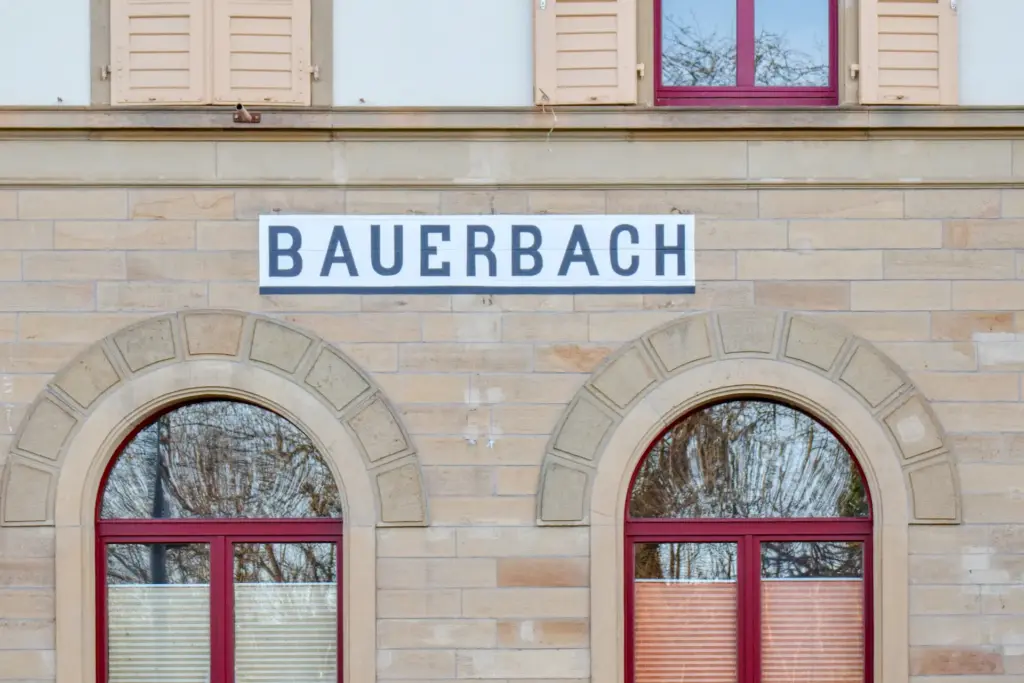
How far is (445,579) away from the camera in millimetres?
8539

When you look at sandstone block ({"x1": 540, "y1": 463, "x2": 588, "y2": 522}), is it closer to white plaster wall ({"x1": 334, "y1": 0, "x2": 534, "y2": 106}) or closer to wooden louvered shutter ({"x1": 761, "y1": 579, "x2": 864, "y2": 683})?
wooden louvered shutter ({"x1": 761, "y1": 579, "x2": 864, "y2": 683})

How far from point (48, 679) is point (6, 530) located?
1065 mm

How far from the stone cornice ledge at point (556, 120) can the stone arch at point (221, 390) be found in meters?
1.37

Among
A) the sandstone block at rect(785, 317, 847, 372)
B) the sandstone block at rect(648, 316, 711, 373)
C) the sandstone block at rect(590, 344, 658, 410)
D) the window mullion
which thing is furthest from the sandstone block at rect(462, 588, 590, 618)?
the window mullion

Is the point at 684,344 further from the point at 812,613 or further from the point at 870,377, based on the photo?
the point at 812,613

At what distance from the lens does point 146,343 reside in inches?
337

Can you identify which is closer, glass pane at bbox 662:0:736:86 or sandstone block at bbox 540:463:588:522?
sandstone block at bbox 540:463:588:522

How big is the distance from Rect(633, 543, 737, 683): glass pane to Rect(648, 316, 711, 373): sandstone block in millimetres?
1328

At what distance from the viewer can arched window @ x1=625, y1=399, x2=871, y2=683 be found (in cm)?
871

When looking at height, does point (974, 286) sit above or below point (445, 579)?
above

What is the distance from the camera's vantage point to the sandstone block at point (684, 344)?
28.1ft

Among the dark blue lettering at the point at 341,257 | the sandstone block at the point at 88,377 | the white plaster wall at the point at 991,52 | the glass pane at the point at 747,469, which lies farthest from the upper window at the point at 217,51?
the white plaster wall at the point at 991,52

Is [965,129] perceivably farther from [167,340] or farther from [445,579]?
[167,340]

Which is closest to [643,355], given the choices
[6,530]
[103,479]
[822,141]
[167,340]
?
[822,141]
